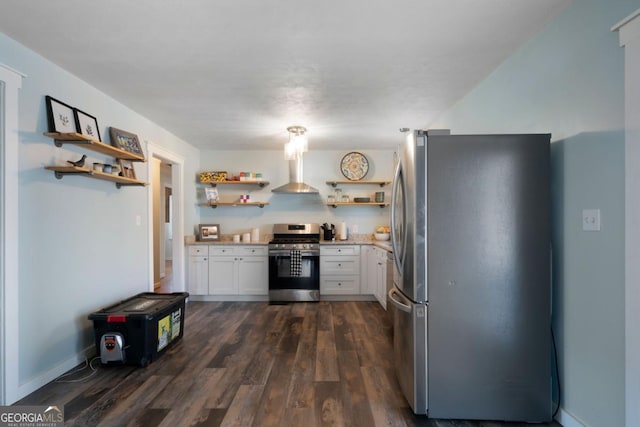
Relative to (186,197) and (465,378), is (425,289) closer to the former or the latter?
(465,378)

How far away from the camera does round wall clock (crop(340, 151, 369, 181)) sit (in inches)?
194

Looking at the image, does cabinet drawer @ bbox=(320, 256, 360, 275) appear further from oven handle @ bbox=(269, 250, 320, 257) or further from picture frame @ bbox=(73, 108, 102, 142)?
picture frame @ bbox=(73, 108, 102, 142)

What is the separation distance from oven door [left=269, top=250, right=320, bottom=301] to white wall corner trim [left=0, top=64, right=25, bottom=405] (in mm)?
2749

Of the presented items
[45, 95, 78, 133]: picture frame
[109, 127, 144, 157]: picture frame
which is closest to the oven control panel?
[109, 127, 144, 157]: picture frame

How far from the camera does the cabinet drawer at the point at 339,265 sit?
4461 mm

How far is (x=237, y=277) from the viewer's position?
4.43 m

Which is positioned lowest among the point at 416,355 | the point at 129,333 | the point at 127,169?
the point at 129,333

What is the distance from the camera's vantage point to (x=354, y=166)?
4.94 m

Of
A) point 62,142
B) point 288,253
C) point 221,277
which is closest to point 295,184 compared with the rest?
point 288,253

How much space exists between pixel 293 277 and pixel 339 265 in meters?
0.73

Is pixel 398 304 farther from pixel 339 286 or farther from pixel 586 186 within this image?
pixel 339 286

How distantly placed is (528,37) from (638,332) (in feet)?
5.83

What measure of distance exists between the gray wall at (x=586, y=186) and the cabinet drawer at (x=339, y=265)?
2854 millimetres

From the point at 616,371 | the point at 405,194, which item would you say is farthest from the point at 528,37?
the point at 616,371
